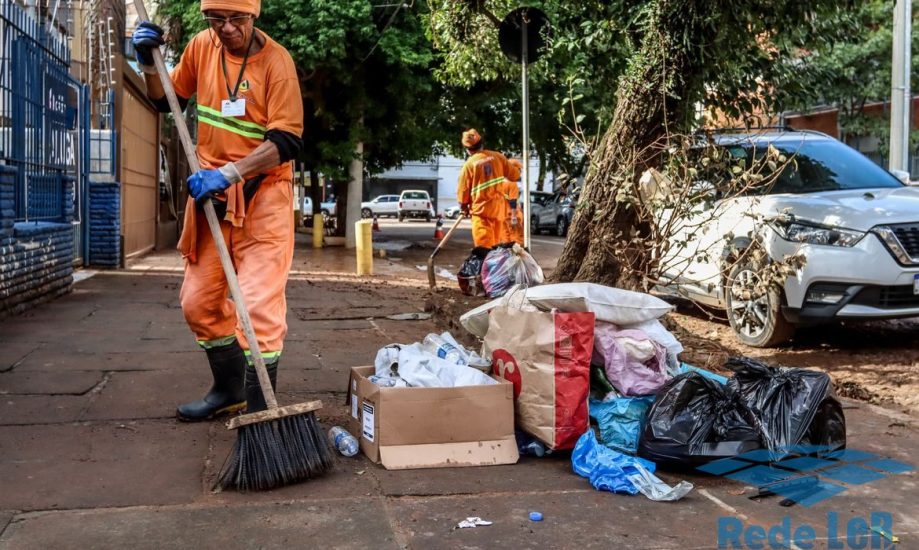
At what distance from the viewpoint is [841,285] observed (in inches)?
252

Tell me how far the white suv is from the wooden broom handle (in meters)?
3.15

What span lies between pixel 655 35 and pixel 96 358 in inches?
172

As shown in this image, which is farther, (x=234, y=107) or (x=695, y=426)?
(x=234, y=107)

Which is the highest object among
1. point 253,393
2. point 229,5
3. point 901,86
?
point 901,86

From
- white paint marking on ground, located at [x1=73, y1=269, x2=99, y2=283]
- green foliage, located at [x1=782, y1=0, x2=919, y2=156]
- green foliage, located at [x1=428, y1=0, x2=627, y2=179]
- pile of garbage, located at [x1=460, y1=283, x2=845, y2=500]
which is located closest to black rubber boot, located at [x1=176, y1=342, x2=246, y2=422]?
pile of garbage, located at [x1=460, y1=283, x2=845, y2=500]

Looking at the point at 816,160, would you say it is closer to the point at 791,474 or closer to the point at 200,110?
the point at 791,474

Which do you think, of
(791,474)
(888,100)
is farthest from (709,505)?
(888,100)

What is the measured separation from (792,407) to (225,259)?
8.20ft

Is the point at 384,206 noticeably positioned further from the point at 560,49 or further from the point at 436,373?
the point at 436,373

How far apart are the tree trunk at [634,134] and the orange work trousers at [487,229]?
3.15 m

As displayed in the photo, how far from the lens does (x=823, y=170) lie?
762 centimetres

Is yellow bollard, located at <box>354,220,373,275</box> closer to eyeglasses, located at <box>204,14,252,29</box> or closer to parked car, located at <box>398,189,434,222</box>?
eyeglasses, located at <box>204,14,252,29</box>

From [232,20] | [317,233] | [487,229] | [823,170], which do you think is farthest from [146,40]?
[317,233]

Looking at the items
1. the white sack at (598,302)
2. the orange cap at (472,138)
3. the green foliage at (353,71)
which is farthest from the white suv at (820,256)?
the green foliage at (353,71)
